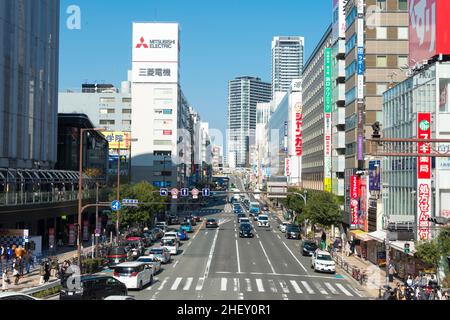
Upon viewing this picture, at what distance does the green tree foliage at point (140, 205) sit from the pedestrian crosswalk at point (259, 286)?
3035 cm

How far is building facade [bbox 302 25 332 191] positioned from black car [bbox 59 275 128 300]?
71372mm

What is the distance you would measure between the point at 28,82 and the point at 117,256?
27759mm

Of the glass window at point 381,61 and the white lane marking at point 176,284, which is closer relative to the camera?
the white lane marking at point 176,284

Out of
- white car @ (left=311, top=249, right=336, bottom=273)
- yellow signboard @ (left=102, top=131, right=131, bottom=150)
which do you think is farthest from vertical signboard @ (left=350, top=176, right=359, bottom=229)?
yellow signboard @ (left=102, top=131, right=131, bottom=150)

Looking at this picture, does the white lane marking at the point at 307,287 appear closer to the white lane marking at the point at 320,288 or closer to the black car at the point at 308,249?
the white lane marking at the point at 320,288

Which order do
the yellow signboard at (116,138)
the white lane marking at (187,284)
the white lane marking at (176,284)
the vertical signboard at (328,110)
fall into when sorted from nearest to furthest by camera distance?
the white lane marking at (187,284) → the white lane marking at (176,284) → the vertical signboard at (328,110) → the yellow signboard at (116,138)

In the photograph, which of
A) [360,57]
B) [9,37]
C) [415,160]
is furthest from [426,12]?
[9,37]

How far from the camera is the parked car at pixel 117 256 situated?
145 ft

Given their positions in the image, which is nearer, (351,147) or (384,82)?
(384,82)

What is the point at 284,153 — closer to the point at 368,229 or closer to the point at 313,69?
the point at 313,69

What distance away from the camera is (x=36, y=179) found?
55.5 metres

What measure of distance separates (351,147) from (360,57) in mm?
11577

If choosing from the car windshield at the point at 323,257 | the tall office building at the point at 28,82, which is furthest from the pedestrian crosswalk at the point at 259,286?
the tall office building at the point at 28,82

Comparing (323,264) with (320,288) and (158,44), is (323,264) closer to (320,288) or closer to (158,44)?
(320,288)
